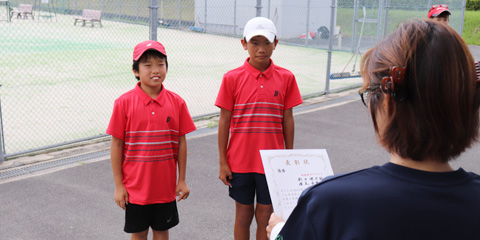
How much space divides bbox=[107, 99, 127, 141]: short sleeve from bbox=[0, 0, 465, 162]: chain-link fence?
101 inches

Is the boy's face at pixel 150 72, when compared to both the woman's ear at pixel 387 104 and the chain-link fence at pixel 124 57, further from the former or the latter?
the chain-link fence at pixel 124 57

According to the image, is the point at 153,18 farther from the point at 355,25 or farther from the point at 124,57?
the point at 355,25

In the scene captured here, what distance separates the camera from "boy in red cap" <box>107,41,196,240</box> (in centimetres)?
299

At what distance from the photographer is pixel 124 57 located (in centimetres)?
1552

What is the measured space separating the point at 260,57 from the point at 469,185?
2.25 m

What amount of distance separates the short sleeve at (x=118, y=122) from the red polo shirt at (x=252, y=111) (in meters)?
0.66

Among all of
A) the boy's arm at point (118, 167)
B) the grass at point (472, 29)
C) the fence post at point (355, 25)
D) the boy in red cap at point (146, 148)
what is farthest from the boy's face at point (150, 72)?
the grass at point (472, 29)

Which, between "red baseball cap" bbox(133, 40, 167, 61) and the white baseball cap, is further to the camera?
the white baseball cap

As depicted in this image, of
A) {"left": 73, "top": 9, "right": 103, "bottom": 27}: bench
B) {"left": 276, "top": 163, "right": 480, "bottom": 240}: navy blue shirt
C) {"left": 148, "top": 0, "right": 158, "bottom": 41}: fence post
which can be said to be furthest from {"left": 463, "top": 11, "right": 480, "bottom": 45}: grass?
{"left": 276, "top": 163, "right": 480, "bottom": 240}: navy blue shirt

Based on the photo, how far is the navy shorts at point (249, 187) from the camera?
3342 millimetres

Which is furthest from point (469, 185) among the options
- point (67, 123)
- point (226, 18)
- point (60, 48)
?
point (60, 48)

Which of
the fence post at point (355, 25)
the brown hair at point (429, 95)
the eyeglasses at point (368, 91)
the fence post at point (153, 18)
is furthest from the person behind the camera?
the fence post at point (355, 25)

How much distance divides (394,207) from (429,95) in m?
0.27

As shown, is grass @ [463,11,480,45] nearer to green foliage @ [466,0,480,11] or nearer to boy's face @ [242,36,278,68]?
green foliage @ [466,0,480,11]
